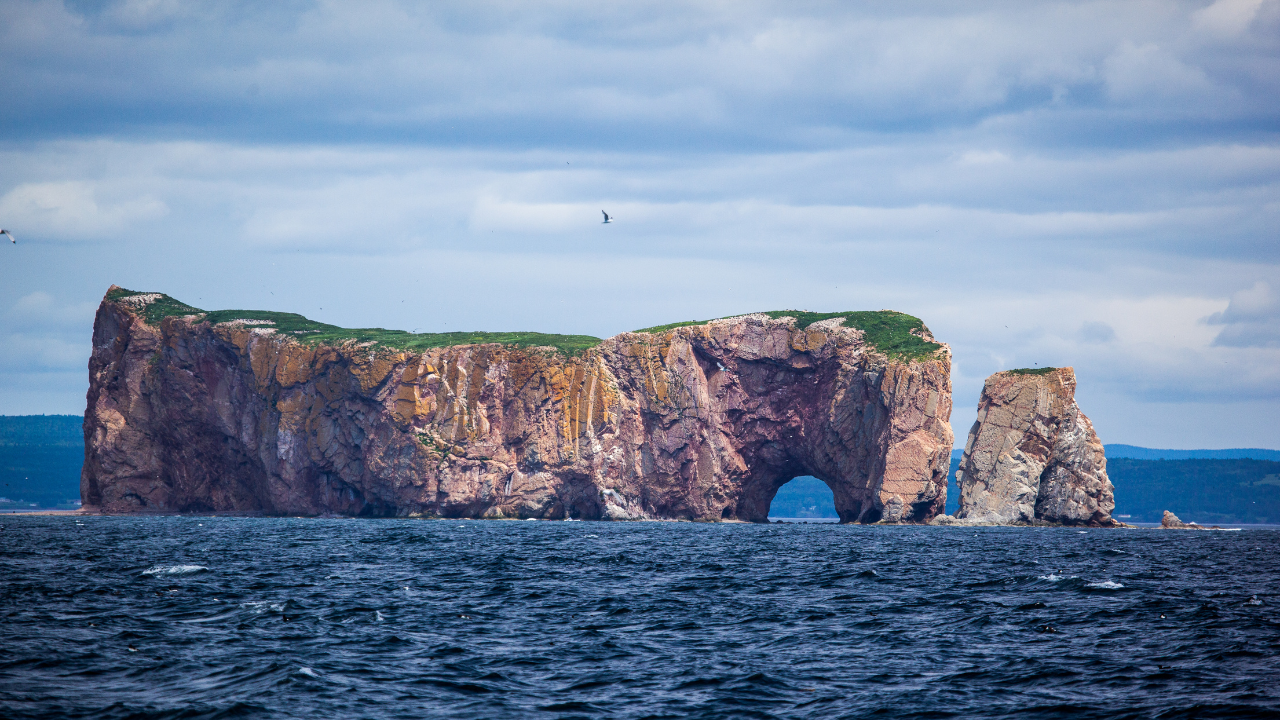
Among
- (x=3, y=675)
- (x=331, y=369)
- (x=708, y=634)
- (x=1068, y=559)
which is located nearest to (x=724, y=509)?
(x=331, y=369)

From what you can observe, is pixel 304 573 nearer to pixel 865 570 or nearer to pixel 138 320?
pixel 865 570

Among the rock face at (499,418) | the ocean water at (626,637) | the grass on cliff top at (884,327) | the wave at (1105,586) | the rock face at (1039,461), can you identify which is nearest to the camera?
the ocean water at (626,637)

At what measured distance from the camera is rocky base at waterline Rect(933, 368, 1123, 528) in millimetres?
108438

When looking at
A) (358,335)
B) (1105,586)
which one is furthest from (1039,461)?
(358,335)

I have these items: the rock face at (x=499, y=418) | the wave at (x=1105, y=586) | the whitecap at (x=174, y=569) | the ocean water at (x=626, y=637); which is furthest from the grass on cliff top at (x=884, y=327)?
the whitecap at (x=174, y=569)

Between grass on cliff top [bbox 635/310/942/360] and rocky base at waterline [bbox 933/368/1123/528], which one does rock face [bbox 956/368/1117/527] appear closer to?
rocky base at waterline [bbox 933/368/1123/528]

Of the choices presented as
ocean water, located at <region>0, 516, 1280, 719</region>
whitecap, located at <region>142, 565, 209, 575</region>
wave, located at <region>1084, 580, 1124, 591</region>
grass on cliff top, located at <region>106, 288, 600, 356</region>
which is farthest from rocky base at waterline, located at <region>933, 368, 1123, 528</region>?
whitecap, located at <region>142, 565, 209, 575</region>

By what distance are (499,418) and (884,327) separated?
47.6 metres

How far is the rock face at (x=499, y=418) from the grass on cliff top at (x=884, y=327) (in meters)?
1.02

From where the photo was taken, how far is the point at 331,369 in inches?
4936

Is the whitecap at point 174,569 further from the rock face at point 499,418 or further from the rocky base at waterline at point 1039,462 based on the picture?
the rocky base at waterline at point 1039,462

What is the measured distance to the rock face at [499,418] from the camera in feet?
398

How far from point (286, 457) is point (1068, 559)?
9589 centimetres

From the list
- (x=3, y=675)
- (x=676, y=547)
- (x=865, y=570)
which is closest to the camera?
(x=3, y=675)
